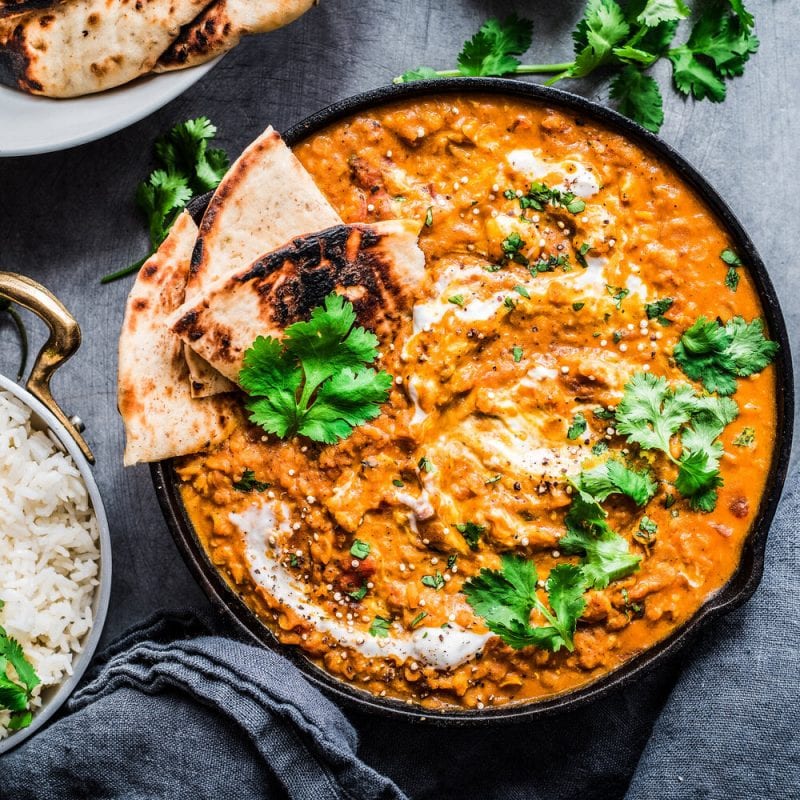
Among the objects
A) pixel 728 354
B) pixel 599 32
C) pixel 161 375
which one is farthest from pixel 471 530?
Result: pixel 599 32

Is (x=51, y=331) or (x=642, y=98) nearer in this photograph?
(x=51, y=331)

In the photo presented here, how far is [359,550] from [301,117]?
1744 mm

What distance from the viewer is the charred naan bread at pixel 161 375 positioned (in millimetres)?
2998

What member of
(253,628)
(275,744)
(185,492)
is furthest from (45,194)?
(275,744)

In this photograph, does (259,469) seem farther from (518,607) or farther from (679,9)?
(679,9)

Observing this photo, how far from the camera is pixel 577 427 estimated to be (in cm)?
306

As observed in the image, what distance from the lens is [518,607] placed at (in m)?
2.96

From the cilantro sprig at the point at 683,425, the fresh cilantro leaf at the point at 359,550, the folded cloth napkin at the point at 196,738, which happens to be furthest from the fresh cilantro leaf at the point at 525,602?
the folded cloth napkin at the point at 196,738

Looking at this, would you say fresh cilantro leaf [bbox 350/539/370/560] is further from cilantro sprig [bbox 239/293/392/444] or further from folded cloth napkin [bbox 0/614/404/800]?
folded cloth napkin [bbox 0/614/404/800]

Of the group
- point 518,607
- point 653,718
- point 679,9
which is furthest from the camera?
point 653,718

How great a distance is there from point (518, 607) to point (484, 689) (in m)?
0.34

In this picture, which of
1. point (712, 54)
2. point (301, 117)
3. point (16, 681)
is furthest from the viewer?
point (301, 117)

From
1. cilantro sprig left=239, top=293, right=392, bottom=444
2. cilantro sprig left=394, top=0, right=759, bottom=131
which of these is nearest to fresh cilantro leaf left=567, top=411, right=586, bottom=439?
cilantro sprig left=239, top=293, right=392, bottom=444

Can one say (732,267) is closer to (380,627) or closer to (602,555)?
(602,555)
